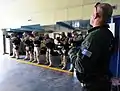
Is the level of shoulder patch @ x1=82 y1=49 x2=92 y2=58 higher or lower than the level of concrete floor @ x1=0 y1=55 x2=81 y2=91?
higher

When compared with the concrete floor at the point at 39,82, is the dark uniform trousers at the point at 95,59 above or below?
above

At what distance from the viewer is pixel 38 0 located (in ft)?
33.0

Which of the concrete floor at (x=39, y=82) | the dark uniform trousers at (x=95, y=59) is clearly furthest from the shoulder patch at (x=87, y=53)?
the concrete floor at (x=39, y=82)

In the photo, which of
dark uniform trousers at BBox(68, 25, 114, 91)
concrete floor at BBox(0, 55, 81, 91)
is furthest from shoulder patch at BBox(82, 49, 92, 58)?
concrete floor at BBox(0, 55, 81, 91)

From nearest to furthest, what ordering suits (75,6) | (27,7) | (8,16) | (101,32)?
(101,32) → (75,6) → (27,7) → (8,16)

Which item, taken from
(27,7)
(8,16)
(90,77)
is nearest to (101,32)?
(90,77)

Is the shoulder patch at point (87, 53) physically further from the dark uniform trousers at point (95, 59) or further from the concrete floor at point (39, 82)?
the concrete floor at point (39, 82)

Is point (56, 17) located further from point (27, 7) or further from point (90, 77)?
point (90, 77)

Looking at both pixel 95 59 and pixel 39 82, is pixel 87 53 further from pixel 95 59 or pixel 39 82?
pixel 39 82

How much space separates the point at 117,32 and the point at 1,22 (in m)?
10.1

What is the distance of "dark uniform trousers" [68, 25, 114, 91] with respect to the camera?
162 cm

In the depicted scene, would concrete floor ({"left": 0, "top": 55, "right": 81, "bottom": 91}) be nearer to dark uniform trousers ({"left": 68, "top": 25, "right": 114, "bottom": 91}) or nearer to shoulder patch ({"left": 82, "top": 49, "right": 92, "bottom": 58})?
dark uniform trousers ({"left": 68, "top": 25, "right": 114, "bottom": 91})

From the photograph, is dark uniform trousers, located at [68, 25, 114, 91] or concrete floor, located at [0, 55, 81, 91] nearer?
dark uniform trousers, located at [68, 25, 114, 91]

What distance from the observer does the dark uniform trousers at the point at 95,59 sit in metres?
1.62
